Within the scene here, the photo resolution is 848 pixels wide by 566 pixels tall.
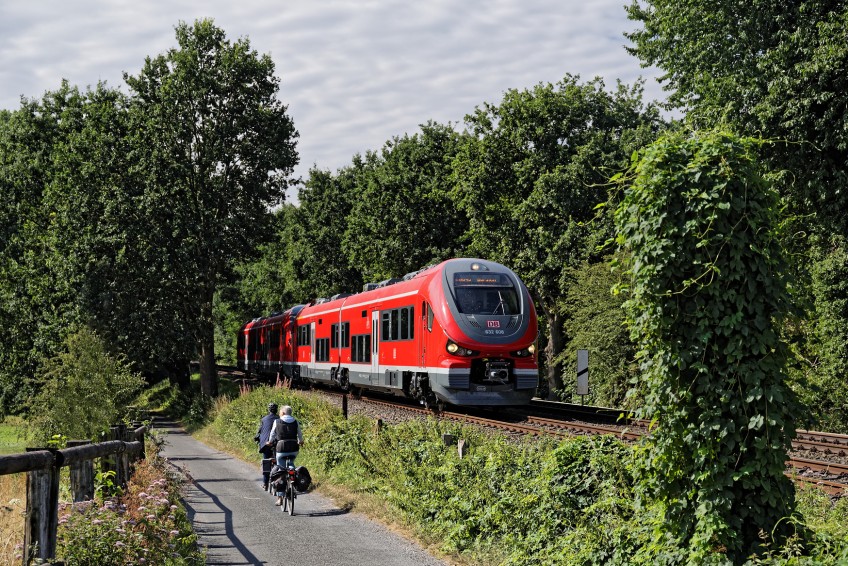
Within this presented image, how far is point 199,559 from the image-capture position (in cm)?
1041

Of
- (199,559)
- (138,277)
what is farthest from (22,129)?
(199,559)

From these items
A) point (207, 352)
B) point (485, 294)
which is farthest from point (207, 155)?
point (485, 294)

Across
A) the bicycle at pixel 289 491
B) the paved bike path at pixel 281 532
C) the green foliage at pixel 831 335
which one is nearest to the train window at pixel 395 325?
the paved bike path at pixel 281 532

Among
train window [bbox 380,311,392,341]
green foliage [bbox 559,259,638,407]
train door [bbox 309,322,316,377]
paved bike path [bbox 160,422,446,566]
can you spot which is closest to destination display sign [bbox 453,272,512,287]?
train window [bbox 380,311,392,341]

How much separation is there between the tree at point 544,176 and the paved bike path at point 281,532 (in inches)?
1031

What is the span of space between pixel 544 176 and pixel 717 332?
35.1 meters

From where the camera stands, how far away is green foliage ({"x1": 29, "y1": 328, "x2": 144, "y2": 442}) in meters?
21.5

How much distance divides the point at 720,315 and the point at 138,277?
36.8 m

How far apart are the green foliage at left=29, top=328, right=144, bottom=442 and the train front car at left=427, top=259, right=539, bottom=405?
749cm

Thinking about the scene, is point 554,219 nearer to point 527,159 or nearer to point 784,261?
point 527,159

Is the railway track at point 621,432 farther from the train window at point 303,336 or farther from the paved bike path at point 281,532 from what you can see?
the train window at point 303,336

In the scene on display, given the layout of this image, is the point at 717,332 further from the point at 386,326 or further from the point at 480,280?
the point at 386,326

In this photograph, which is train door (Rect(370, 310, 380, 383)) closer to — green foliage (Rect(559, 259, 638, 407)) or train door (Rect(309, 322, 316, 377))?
green foliage (Rect(559, 259, 638, 407))

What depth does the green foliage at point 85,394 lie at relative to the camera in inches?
847
